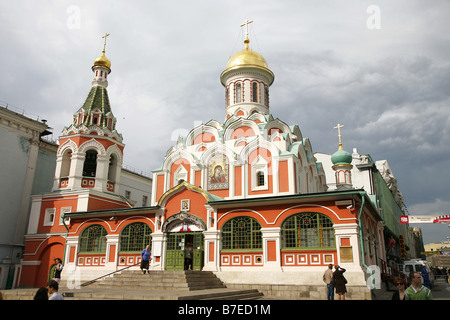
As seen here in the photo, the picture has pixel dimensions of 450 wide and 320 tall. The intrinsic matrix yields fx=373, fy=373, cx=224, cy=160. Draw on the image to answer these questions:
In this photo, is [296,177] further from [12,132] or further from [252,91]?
[12,132]

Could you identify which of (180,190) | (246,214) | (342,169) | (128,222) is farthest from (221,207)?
(342,169)

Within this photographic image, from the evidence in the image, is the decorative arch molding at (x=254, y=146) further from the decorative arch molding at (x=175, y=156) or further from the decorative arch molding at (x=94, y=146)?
the decorative arch molding at (x=94, y=146)

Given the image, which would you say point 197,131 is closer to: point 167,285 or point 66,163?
point 66,163

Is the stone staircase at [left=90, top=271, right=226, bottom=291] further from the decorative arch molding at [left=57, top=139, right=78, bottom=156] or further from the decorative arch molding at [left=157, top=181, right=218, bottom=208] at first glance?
the decorative arch molding at [left=57, top=139, right=78, bottom=156]

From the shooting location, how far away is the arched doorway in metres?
15.9

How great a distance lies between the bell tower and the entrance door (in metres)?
7.54

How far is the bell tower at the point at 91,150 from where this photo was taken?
21891mm

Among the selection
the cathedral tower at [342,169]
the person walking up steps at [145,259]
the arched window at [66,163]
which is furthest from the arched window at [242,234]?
the arched window at [66,163]

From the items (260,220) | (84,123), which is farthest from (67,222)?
(260,220)

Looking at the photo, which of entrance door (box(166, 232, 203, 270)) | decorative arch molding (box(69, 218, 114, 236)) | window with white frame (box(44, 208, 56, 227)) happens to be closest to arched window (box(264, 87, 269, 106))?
entrance door (box(166, 232, 203, 270))

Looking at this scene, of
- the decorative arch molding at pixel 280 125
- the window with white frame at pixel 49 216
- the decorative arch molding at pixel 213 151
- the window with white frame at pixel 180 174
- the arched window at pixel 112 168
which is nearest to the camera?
the decorative arch molding at pixel 213 151

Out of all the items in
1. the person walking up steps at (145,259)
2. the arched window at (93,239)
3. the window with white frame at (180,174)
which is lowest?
the person walking up steps at (145,259)

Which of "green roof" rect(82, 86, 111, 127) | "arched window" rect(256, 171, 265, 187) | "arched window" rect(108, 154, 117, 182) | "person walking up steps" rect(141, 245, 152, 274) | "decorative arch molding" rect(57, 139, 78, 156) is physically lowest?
"person walking up steps" rect(141, 245, 152, 274)

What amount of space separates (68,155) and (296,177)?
13.9 meters
